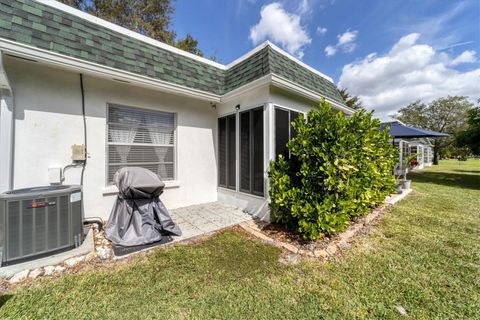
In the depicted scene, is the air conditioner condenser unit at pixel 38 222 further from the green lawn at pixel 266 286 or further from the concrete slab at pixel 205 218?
the concrete slab at pixel 205 218

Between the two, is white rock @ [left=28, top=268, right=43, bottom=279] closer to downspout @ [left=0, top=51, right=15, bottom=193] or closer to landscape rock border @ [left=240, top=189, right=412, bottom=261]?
downspout @ [left=0, top=51, right=15, bottom=193]

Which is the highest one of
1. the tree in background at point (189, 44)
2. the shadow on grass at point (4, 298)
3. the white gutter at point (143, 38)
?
the tree in background at point (189, 44)

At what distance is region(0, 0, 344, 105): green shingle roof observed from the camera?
325cm

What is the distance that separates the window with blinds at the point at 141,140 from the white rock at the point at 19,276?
2036mm

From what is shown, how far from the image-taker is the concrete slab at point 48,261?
8.13 feet

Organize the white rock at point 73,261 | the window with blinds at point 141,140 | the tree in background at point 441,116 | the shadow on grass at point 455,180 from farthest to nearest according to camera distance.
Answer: the tree in background at point 441,116, the shadow on grass at point 455,180, the window with blinds at point 141,140, the white rock at point 73,261

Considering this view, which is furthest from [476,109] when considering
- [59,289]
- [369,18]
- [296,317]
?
[59,289]

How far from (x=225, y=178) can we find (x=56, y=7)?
5180 mm

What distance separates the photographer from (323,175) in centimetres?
359

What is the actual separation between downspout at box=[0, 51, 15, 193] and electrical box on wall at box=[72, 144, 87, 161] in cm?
80

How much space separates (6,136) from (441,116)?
35.6 metres

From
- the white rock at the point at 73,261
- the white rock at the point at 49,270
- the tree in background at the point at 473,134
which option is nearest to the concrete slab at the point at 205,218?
the white rock at the point at 73,261

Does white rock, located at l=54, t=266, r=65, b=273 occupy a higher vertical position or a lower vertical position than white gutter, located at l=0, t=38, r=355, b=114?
lower

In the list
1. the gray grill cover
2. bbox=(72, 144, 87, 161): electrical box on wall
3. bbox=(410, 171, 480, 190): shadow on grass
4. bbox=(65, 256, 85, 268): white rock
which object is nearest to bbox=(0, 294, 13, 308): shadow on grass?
bbox=(65, 256, 85, 268): white rock
